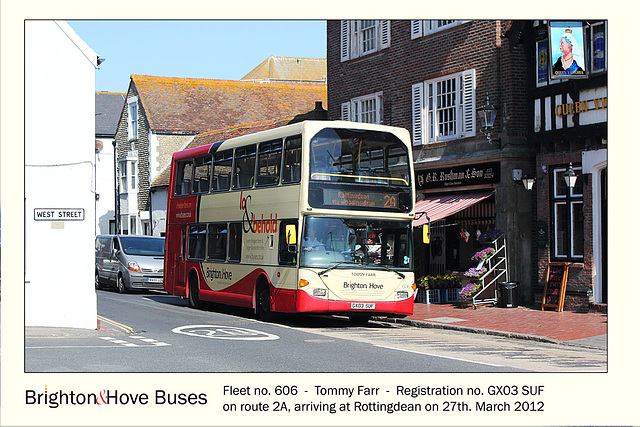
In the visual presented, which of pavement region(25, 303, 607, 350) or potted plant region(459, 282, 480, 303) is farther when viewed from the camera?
potted plant region(459, 282, 480, 303)

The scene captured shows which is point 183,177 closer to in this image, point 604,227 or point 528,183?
point 528,183

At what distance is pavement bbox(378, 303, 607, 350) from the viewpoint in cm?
1582

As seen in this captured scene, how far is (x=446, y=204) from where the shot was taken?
2308cm

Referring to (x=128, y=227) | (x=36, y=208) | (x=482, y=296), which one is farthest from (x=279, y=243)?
(x=128, y=227)

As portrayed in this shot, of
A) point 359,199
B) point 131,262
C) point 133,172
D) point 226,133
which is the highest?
point 226,133

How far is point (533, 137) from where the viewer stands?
20.9 m

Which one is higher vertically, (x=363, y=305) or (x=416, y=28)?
(x=416, y=28)

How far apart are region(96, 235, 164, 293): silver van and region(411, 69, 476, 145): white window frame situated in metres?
9.05

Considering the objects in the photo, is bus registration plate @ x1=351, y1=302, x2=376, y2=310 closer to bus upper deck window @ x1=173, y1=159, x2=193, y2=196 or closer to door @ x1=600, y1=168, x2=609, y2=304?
door @ x1=600, y1=168, x2=609, y2=304

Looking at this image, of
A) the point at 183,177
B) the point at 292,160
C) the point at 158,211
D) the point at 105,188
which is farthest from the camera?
the point at 105,188

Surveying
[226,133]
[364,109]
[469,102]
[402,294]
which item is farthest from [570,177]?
[226,133]

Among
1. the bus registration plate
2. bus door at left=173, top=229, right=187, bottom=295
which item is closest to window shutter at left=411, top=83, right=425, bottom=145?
bus door at left=173, top=229, right=187, bottom=295

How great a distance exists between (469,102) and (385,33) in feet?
15.0

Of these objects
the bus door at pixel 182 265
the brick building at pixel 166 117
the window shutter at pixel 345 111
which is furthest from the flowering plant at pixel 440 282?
the brick building at pixel 166 117
